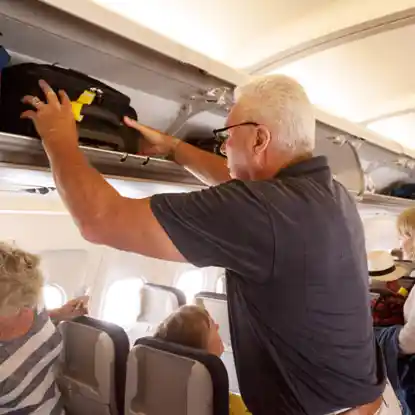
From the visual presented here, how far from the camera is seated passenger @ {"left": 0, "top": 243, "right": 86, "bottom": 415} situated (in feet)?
8.02

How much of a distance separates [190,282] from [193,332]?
2619 millimetres

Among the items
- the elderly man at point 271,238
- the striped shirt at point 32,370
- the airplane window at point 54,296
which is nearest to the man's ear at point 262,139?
the elderly man at point 271,238

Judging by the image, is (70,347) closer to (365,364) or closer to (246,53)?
(365,364)

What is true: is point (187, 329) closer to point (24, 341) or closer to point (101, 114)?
point (24, 341)

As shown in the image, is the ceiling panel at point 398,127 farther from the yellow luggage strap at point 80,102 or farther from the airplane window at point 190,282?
the yellow luggage strap at point 80,102

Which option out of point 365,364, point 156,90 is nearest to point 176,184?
point 156,90

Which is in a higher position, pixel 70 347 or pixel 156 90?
pixel 156 90

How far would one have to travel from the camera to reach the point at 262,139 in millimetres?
1966

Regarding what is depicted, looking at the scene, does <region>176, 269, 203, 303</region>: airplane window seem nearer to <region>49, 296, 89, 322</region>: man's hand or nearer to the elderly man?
<region>49, 296, 89, 322</region>: man's hand

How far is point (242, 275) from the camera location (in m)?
1.84

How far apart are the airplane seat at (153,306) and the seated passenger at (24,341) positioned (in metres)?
1.89

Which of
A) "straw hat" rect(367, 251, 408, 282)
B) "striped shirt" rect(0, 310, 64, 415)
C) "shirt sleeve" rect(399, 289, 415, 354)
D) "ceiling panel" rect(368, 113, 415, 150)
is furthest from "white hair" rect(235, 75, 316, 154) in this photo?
"ceiling panel" rect(368, 113, 415, 150)

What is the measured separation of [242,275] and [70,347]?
138 cm

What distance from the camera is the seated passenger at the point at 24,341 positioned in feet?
8.02
